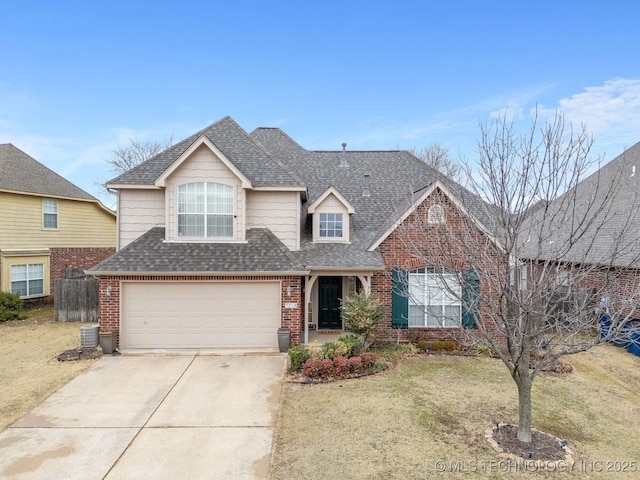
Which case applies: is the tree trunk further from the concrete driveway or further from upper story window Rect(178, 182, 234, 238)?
upper story window Rect(178, 182, 234, 238)

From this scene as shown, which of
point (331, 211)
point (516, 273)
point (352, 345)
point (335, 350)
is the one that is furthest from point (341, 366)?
point (331, 211)

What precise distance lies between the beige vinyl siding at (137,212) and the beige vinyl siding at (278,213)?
3.25 metres

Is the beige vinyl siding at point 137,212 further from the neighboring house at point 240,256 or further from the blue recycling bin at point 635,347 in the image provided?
the blue recycling bin at point 635,347

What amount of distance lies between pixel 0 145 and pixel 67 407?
19.9 m

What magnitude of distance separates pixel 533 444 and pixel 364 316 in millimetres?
5504

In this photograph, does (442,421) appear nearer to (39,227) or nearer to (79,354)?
(79,354)

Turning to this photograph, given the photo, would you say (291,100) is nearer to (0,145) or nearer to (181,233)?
(181,233)

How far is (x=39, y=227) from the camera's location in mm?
18969

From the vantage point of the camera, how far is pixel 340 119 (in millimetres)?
27703

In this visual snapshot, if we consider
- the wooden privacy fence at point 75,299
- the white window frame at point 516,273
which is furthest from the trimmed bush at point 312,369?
the wooden privacy fence at point 75,299

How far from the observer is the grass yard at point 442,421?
5750 mm

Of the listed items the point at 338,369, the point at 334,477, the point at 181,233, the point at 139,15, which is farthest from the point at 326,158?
the point at 334,477

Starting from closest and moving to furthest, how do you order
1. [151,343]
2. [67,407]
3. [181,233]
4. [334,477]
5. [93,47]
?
[334,477]
[67,407]
[151,343]
[181,233]
[93,47]

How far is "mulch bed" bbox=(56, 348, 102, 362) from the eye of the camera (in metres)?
11.0
